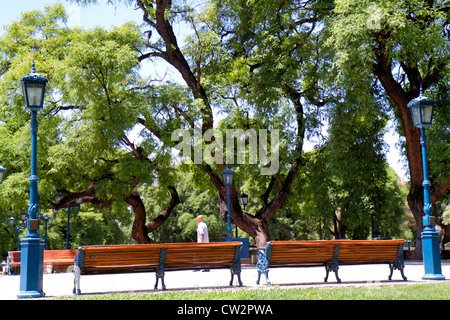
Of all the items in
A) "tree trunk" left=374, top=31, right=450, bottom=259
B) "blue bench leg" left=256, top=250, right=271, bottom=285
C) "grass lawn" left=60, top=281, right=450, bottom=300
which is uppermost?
"tree trunk" left=374, top=31, right=450, bottom=259

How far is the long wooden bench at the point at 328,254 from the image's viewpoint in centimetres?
1075

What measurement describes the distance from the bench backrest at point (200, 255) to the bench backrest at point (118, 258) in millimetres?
312

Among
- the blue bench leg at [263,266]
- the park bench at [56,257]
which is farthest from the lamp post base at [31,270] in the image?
the park bench at [56,257]

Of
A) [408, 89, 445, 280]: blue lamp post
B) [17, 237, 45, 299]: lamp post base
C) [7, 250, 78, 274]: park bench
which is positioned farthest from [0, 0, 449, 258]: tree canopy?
[17, 237, 45, 299]: lamp post base

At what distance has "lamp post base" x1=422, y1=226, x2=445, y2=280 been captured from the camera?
11719mm

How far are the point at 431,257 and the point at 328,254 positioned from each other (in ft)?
8.37

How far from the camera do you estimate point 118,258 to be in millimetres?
9789

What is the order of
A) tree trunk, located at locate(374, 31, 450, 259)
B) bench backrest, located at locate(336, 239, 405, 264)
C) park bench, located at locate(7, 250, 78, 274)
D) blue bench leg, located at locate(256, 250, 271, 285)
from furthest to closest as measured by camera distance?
1. tree trunk, located at locate(374, 31, 450, 259)
2. park bench, located at locate(7, 250, 78, 274)
3. bench backrest, located at locate(336, 239, 405, 264)
4. blue bench leg, located at locate(256, 250, 271, 285)

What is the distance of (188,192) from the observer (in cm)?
5197

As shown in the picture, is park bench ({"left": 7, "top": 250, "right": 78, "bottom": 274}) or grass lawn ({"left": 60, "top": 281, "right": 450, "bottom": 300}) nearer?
grass lawn ({"left": 60, "top": 281, "right": 450, "bottom": 300})

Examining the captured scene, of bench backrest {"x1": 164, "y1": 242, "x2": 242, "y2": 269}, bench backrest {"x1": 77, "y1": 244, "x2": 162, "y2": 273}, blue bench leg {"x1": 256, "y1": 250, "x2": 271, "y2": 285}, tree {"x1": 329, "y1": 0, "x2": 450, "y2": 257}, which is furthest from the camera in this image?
tree {"x1": 329, "y1": 0, "x2": 450, "y2": 257}

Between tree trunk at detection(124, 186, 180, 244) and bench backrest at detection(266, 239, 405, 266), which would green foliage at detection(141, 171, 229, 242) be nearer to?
tree trunk at detection(124, 186, 180, 244)

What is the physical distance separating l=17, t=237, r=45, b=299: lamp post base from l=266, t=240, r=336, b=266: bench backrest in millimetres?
4394
